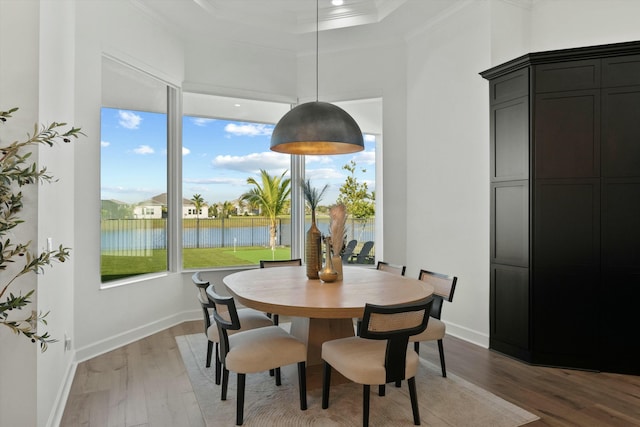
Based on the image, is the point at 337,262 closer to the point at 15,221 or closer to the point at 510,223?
the point at 510,223

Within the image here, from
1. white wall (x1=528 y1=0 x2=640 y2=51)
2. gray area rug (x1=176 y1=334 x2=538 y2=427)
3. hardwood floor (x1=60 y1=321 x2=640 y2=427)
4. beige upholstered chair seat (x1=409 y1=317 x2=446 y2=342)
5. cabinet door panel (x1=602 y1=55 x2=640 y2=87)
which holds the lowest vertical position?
hardwood floor (x1=60 y1=321 x2=640 y2=427)

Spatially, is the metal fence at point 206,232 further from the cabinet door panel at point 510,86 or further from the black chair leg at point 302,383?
the black chair leg at point 302,383

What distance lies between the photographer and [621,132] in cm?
333

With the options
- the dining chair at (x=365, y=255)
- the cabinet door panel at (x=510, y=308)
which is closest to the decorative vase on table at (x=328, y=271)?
the cabinet door panel at (x=510, y=308)

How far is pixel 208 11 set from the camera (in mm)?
4402

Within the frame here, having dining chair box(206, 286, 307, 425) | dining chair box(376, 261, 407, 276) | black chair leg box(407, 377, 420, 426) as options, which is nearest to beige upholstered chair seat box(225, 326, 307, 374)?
dining chair box(206, 286, 307, 425)

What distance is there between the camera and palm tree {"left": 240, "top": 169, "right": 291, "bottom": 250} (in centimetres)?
555

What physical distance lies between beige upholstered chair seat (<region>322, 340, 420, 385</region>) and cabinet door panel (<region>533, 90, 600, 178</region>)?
215 centimetres

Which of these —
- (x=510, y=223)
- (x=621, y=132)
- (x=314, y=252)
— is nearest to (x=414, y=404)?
(x=314, y=252)

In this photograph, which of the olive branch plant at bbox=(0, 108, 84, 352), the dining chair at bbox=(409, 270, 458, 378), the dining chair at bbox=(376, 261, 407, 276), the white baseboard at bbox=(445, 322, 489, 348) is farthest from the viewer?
the white baseboard at bbox=(445, 322, 489, 348)

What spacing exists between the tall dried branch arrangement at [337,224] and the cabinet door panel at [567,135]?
1787 millimetres

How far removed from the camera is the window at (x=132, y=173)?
4.08 meters

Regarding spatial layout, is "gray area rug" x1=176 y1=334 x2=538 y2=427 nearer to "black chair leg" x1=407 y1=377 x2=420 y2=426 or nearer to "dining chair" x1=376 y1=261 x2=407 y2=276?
"black chair leg" x1=407 y1=377 x2=420 y2=426

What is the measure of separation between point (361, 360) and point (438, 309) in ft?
3.69
